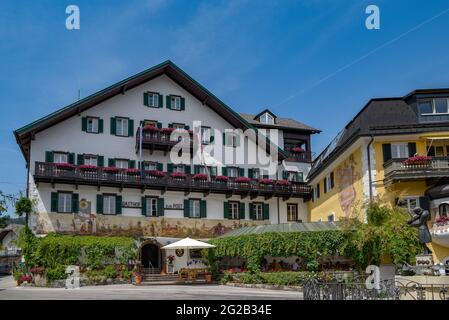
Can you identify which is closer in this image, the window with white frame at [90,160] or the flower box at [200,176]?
the window with white frame at [90,160]

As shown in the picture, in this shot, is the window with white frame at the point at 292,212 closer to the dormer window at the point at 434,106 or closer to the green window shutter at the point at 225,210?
the green window shutter at the point at 225,210

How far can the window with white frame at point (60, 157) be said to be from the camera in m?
35.1

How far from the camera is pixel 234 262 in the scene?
1346 inches

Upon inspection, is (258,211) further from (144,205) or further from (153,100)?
(153,100)

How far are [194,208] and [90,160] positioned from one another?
7.61 metres

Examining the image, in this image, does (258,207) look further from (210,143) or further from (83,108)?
(83,108)

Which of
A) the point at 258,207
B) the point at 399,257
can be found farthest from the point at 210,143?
the point at 399,257

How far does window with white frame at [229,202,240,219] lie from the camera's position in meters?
38.9

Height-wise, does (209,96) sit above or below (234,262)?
above

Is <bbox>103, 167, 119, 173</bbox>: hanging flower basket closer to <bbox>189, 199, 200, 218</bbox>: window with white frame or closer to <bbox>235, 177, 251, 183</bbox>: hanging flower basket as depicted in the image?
<bbox>189, 199, 200, 218</bbox>: window with white frame

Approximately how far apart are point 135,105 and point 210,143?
19.5ft

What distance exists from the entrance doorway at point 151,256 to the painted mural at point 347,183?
1230 cm

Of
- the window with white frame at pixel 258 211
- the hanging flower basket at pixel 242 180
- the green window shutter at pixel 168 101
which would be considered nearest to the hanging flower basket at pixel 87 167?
the green window shutter at pixel 168 101

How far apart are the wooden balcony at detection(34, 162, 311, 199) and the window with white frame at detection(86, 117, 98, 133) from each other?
306 cm
